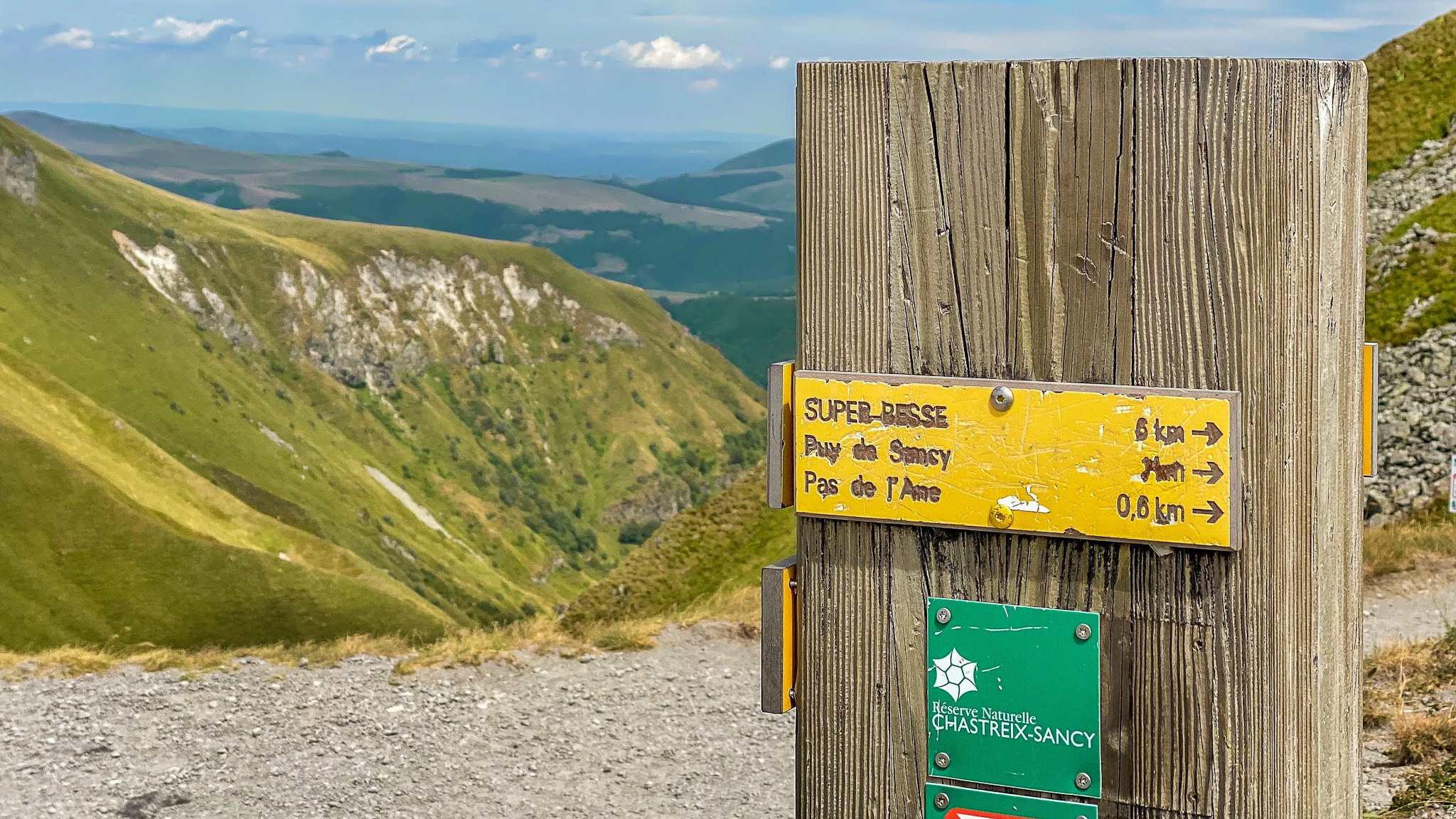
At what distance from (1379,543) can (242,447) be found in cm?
11137

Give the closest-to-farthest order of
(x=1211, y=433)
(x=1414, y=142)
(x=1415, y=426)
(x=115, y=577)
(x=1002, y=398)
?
1. (x=1211, y=433)
2. (x=1002, y=398)
3. (x=1415, y=426)
4. (x=1414, y=142)
5. (x=115, y=577)

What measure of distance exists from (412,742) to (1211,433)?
30.9ft

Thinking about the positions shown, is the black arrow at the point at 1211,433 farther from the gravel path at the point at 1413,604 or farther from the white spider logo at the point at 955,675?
the gravel path at the point at 1413,604

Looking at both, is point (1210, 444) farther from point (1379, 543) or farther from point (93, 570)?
point (93, 570)

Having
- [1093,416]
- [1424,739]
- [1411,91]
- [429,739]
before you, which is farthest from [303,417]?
[1093,416]

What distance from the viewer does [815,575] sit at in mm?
2520

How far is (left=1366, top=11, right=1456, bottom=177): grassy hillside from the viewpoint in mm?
30047

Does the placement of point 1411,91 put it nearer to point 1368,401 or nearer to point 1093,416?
point 1368,401

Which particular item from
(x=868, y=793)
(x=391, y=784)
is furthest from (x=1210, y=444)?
(x=391, y=784)

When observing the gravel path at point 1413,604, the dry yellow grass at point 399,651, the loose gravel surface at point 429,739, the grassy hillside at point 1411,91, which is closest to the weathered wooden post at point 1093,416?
the loose gravel surface at point 429,739

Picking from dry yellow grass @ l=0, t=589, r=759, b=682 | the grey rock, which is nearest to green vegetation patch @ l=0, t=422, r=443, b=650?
dry yellow grass @ l=0, t=589, r=759, b=682

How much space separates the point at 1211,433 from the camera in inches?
85.5

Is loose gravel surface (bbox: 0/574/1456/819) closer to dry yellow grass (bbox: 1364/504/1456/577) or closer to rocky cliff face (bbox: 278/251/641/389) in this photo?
dry yellow grass (bbox: 1364/504/1456/577)

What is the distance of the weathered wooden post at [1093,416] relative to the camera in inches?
85.4
